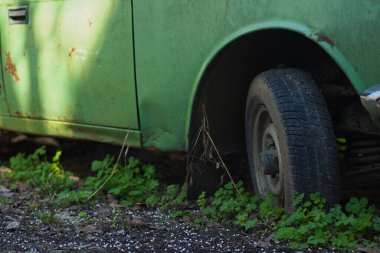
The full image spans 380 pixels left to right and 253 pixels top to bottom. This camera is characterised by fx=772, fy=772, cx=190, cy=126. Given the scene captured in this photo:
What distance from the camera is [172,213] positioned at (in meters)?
4.29

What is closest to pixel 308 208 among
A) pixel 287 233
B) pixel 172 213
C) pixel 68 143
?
pixel 287 233

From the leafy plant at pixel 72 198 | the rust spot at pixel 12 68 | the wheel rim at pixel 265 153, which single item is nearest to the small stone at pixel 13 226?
the leafy plant at pixel 72 198

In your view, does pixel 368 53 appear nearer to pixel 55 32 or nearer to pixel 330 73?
pixel 330 73

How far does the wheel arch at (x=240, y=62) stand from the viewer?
347cm

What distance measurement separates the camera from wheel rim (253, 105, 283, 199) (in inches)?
155

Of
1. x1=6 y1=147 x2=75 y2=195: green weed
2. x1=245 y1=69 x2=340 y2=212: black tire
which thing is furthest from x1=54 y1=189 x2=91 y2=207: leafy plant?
x1=245 y1=69 x2=340 y2=212: black tire

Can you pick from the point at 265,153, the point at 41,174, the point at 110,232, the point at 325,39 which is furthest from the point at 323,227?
the point at 41,174

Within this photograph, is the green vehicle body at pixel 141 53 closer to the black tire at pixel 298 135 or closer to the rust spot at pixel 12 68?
the rust spot at pixel 12 68

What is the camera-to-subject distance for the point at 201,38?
4.06 meters

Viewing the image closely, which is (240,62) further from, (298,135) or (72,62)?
(72,62)

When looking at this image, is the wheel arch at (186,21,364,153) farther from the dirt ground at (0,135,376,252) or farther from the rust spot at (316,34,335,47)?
→ the dirt ground at (0,135,376,252)

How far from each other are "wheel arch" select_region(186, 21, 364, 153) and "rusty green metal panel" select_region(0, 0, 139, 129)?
0.49 m

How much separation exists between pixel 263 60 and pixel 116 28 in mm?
892

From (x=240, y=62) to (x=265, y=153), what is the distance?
58 cm
